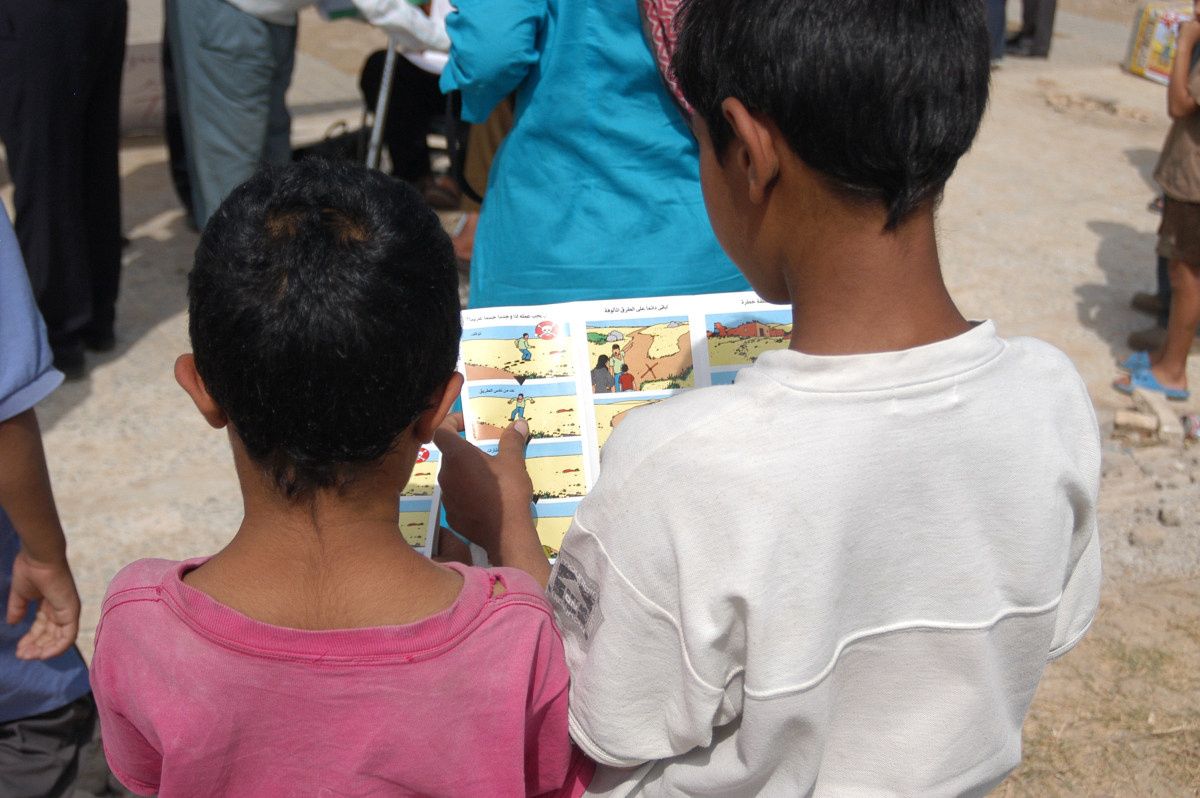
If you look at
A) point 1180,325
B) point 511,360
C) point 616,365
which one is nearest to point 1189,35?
point 1180,325

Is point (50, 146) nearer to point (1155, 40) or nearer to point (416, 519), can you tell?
point (416, 519)

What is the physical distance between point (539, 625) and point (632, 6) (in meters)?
1.08

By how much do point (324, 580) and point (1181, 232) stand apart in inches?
151

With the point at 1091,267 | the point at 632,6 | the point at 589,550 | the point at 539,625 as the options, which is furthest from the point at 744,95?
the point at 1091,267

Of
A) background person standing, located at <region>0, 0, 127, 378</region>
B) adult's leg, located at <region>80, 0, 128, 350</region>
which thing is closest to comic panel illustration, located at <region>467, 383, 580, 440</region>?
background person standing, located at <region>0, 0, 127, 378</region>

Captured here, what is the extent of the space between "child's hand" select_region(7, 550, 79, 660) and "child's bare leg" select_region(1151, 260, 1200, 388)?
3875 millimetres

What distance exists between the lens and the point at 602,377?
1.66 meters

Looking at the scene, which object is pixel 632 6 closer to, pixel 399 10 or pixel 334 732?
pixel 334 732

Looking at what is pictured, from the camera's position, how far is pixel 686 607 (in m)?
1.00

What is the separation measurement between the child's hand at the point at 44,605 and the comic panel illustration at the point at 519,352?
30.6 inches

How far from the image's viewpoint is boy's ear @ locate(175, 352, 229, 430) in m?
1.12

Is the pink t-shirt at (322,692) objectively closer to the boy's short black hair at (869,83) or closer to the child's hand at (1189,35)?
the boy's short black hair at (869,83)

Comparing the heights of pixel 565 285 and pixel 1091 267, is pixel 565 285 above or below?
above

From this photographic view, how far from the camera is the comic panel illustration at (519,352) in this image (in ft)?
5.41
